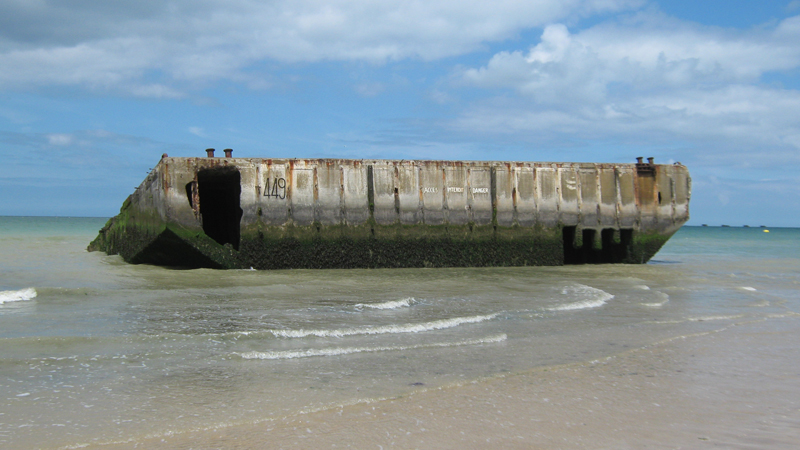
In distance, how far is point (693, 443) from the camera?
3393 mm

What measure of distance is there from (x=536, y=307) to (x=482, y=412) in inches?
167

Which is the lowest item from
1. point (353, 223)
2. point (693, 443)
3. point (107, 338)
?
point (693, 443)

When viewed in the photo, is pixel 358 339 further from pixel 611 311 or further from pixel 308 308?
pixel 611 311

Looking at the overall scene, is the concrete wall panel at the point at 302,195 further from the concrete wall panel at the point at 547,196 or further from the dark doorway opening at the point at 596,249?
the dark doorway opening at the point at 596,249

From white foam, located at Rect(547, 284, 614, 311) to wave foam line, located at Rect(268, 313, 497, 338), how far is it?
164cm

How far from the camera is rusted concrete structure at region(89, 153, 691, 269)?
11836 millimetres

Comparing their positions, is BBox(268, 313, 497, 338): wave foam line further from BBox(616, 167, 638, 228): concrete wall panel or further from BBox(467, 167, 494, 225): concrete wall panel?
BBox(616, 167, 638, 228): concrete wall panel

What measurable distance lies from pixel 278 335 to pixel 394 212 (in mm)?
7008

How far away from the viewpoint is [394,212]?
41.5 ft

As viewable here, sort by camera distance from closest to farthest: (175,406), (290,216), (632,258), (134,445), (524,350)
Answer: (134,445)
(175,406)
(524,350)
(290,216)
(632,258)

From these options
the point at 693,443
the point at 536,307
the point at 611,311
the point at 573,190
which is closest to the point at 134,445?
the point at 693,443

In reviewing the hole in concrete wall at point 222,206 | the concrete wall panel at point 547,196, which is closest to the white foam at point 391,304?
the hole in concrete wall at point 222,206

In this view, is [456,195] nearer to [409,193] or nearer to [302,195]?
[409,193]

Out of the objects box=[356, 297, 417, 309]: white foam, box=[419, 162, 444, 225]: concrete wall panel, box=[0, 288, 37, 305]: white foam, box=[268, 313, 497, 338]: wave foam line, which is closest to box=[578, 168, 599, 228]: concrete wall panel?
box=[419, 162, 444, 225]: concrete wall panel
